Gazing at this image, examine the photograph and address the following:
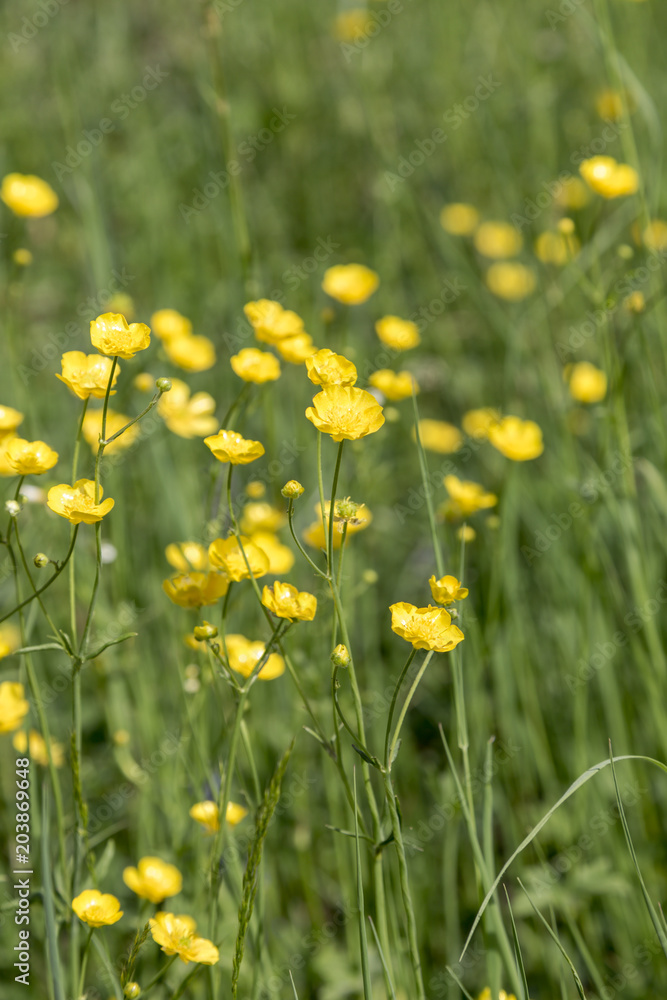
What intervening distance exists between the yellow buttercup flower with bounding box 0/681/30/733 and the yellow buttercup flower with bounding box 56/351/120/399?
535mm

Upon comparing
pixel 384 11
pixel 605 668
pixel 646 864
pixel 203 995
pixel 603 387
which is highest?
pixel 384 11

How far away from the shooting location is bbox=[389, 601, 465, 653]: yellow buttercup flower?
1.18m

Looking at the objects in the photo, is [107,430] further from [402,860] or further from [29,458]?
[402,860]

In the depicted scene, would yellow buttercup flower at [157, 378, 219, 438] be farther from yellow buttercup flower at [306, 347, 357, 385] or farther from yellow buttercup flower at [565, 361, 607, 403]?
yellow buttercup flower at [565, 361, 607, 403]

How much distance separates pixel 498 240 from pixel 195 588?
292 cm

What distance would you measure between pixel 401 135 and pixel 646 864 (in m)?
3.40

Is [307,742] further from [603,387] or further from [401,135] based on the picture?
[401,135]

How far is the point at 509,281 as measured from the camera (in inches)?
146

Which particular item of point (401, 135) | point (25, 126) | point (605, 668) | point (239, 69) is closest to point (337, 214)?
point (401, 135)

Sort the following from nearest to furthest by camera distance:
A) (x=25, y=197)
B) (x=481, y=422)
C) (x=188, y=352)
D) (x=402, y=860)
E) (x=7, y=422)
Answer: (x=402, y=860) → (x=7, y=422) → (x=188, y=352) → (x=25, y=197) → (x=481, y=422)

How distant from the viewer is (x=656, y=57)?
159 inches

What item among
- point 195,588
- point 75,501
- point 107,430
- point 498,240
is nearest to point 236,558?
point 195,588

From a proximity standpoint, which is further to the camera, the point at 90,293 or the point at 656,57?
the point at 656,57

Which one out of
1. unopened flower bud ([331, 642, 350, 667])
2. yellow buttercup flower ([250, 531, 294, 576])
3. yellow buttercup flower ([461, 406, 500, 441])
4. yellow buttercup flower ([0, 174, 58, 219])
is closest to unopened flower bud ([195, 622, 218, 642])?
unopened flower bud ([331, 642, 350, 667])
